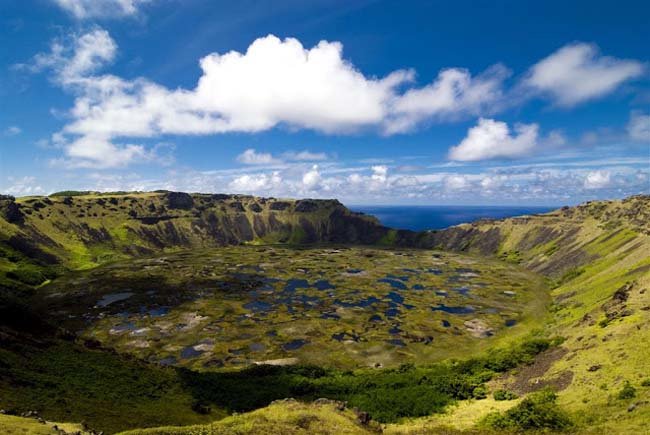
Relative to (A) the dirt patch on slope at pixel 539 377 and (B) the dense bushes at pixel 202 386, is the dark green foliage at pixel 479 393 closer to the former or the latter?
(B) the dense bushes at pixel 202 386

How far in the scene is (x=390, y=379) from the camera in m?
80.9

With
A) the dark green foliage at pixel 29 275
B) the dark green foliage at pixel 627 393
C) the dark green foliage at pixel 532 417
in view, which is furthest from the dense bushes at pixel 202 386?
the dark green foliage at pixel 29 275

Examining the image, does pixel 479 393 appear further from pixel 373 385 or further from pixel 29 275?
pixel 29 275

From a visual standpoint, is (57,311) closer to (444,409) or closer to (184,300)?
(184,300)

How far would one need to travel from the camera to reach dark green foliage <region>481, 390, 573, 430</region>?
45.3 metres

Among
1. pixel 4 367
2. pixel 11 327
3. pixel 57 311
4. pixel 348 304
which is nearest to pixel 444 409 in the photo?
pixel 4 367

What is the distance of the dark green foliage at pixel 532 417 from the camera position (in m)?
45.3

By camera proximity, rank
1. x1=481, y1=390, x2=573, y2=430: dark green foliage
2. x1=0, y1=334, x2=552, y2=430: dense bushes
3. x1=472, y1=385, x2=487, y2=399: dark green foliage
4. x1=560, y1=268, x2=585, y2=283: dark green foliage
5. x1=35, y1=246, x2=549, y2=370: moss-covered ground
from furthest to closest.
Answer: x1=560, y1=268, x2=585, y2=283: dark green foliage
x1=35, y1=246, x2=549, y2=370: moss-covered ground
x1=472, y1=385, x2=487, y2=399: dark green foliage
x1=0, y1=334, x2=552, y2=430: dense bushes
x1=481, y1=390, x2=573, y2=430: dark green foliage

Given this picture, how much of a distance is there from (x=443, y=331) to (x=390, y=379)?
54.1 meters

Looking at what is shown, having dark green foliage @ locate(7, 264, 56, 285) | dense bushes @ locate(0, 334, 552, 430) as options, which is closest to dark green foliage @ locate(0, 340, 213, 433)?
dense bushes @ locate(0, 334, 552, 430)

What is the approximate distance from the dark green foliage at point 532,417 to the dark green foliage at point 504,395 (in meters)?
7.11

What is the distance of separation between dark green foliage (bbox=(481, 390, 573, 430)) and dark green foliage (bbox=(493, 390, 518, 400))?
711 cm

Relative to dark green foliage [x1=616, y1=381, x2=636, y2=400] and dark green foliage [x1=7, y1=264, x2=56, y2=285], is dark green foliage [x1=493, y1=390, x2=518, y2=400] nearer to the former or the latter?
dark green foliage [x1=616, y1=381, x2=636, y2=400]

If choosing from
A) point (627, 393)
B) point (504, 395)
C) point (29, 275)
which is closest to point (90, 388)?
point (504, 395)
